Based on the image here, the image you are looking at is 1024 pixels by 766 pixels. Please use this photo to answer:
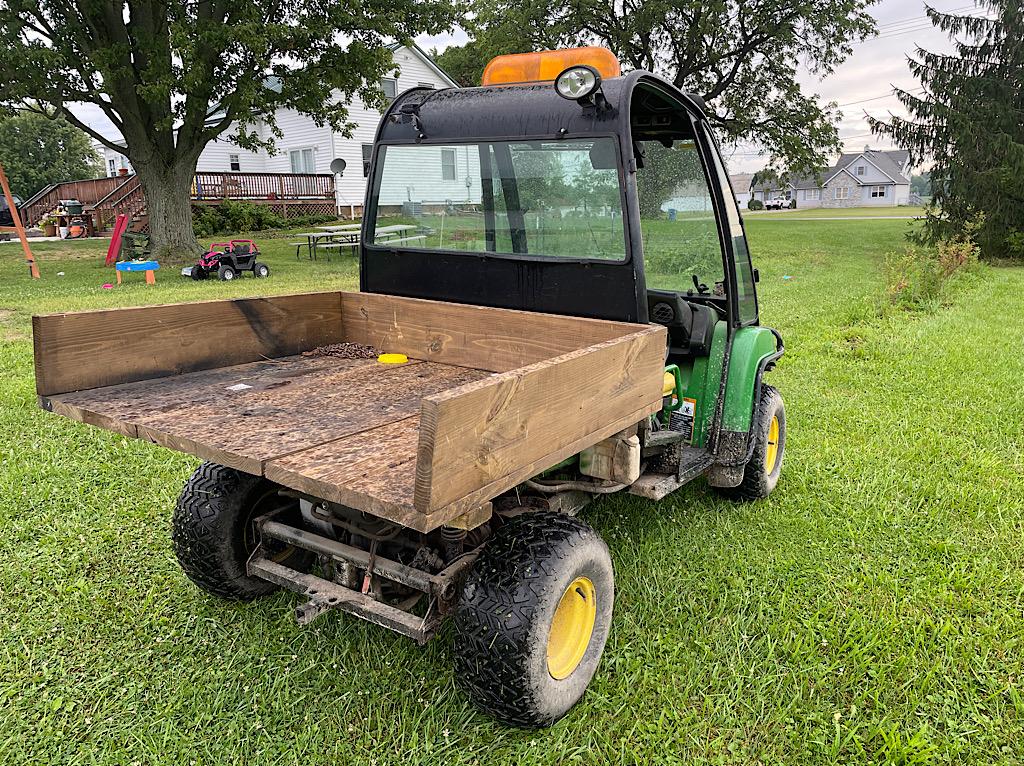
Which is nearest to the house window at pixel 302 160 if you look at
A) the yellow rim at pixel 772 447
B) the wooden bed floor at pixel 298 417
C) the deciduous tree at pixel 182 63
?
the deciduous tree at pixel 182 63

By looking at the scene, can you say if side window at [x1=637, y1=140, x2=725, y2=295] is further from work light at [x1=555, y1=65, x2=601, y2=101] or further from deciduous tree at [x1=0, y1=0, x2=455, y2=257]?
deciduous tree at [x1=0, y1=0, x2=455, y2=257]

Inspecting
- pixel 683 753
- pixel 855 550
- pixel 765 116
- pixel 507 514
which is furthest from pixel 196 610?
pixel 765 116

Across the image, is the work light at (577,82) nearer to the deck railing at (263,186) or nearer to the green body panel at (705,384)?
the green body panel at (705,384)

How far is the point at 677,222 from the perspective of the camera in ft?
12.8

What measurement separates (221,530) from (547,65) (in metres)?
2.32

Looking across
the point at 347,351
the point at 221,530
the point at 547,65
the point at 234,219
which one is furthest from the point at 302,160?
the point at 221,530

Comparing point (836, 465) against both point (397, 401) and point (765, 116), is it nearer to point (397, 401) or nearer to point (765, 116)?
point (397, 401)

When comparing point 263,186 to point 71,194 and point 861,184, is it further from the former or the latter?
point 861,184

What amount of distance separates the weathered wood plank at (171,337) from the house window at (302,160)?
27617mm

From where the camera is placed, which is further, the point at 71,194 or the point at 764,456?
the point at 71,194

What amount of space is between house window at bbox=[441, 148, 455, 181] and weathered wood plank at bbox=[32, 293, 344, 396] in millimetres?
782

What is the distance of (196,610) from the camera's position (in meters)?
3.08

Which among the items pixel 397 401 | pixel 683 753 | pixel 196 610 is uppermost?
pixel 397 401

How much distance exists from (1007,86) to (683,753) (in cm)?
2167
